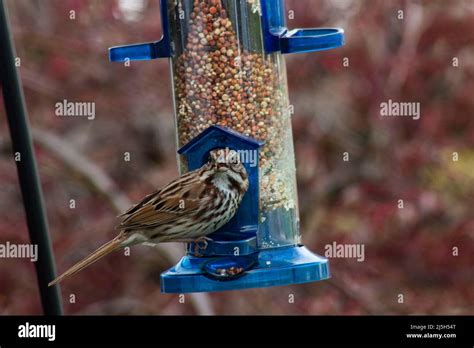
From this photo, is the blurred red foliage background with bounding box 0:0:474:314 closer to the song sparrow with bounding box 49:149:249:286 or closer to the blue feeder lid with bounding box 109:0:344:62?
the blue feeder lid with bounding box 109:0:344:62

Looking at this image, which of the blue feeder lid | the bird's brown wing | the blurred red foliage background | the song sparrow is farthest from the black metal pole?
the blurred red foliage background

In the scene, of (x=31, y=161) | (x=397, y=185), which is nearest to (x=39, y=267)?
(x=31, y=161)

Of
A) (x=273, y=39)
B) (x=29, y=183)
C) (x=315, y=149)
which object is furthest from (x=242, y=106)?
(x=315, y=149)

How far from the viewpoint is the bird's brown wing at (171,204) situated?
478 centimetres

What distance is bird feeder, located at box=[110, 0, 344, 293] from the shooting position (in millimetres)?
4797

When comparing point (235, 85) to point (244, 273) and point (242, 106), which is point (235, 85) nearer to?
point (242, 106)

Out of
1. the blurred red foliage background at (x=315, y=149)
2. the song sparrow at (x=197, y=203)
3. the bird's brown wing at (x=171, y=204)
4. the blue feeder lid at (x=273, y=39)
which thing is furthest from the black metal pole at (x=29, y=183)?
the blurred red foliage background at (x=315, y=149)

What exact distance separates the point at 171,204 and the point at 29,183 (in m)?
0.88

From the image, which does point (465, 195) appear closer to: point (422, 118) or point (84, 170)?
point (422, 118)

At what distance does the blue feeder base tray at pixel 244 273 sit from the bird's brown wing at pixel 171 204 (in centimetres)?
23

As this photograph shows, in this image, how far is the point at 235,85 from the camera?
4883mm

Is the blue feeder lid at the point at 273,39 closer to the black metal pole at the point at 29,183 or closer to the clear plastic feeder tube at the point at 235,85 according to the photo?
the clear plastic feeder tube at the point at 235,85

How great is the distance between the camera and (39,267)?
4078 mm

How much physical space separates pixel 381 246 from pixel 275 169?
241 centimetres
